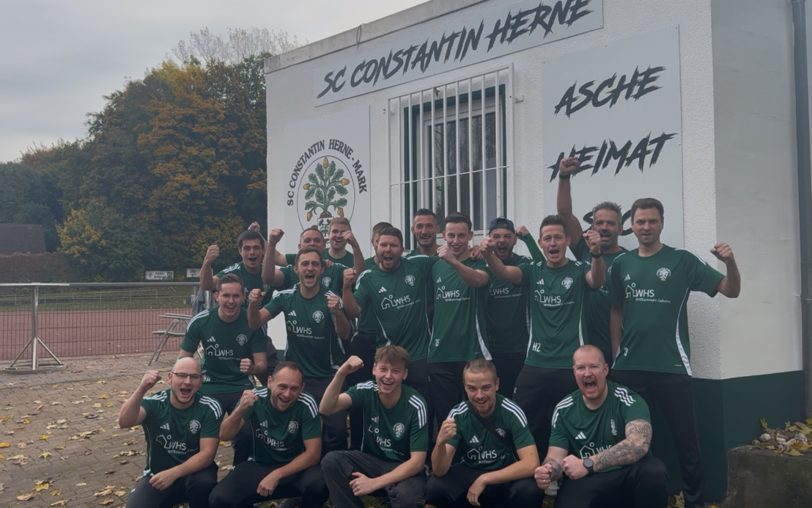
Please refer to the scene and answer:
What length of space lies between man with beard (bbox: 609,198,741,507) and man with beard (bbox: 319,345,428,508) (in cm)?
146

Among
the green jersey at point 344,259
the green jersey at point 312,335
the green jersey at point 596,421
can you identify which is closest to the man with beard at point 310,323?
the green jersey at point 312,335

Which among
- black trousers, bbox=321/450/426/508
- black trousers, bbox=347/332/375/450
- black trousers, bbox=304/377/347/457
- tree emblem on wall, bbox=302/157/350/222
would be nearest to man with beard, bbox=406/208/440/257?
black trousers, bbox=347/332/375/450

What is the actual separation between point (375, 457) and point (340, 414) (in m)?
0.58

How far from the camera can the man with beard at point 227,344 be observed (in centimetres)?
639

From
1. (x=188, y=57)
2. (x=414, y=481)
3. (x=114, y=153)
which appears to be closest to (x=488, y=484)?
(x=414, y=481)

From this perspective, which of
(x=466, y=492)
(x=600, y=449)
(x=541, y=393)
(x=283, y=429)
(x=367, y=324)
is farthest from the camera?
(x=367, y=324)

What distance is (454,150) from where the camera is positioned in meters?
7.88

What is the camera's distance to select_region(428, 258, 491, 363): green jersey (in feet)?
18.8

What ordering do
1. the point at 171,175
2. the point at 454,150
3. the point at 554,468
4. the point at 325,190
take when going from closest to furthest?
the point at 554,468 → the point at 454,150 → the point at 325,190 → the point at 171,175

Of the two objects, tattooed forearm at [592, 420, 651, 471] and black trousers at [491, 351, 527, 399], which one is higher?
black trousers at [491, 351, 527, 399]

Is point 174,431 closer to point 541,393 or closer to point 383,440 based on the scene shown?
point 383,440

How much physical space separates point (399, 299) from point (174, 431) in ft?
6.23

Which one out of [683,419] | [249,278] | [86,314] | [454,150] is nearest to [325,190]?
[454,150]

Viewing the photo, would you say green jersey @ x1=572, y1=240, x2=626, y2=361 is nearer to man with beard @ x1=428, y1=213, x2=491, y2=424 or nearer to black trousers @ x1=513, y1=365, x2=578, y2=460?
black trousers @ x1=513, y1=365, x2=578, y2=460
